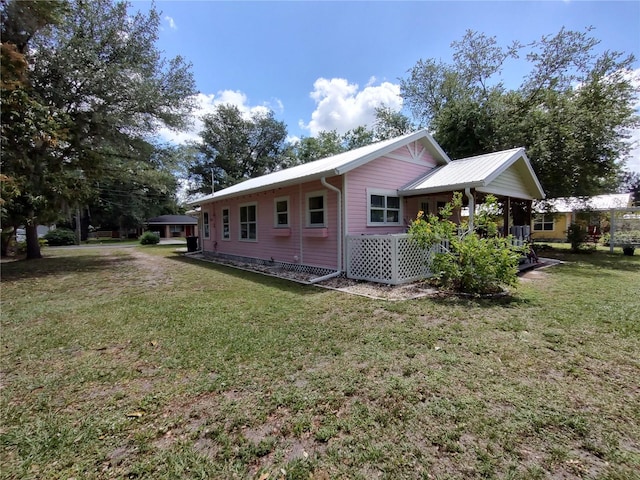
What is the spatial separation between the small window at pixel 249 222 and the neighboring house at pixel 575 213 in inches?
580

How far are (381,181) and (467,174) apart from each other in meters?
2.35

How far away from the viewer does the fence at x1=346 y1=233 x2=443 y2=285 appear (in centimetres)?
714

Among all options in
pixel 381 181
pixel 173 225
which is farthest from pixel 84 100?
pixel 173 225

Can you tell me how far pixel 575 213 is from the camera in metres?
18.6

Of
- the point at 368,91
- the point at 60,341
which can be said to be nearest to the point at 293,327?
the point at 60,341

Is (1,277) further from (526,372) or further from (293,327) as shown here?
(526,372)

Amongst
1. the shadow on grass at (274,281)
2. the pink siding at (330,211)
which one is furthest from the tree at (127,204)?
the shadow on grass at (274,281)

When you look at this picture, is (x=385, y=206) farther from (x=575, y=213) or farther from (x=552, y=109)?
(x=575, y=213)

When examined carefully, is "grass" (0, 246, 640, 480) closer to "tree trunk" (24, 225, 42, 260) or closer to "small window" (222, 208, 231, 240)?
"small window" (222, 208, 231, 240)

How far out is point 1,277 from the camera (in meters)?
8.95

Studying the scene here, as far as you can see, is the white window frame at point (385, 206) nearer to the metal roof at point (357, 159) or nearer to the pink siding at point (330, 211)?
the pink siding at point (330, 211)

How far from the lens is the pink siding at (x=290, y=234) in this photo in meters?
8.53

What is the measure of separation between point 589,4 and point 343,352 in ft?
50.4

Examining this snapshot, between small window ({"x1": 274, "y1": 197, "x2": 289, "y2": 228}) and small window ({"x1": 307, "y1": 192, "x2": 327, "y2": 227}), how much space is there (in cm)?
111
